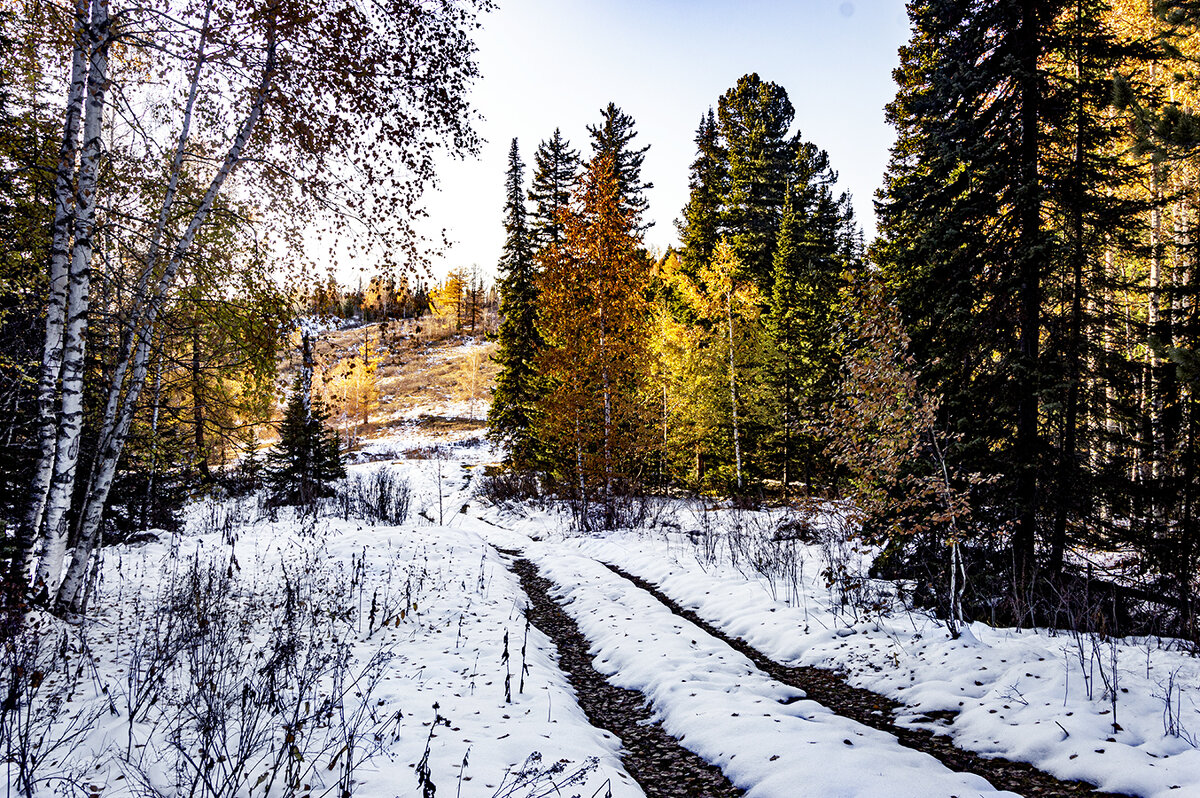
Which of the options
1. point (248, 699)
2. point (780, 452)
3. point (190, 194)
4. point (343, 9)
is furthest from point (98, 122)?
point (780, 452)

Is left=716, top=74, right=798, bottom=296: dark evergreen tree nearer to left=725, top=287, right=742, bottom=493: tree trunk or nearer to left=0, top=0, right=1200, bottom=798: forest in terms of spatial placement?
left=725, top=287, right=742, bottom=493: tree trunk

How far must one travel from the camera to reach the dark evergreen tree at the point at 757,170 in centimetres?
2617

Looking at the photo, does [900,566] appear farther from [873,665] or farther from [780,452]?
[780,452]

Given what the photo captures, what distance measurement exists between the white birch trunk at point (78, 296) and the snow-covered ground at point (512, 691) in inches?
55.4

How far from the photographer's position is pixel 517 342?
24.5 metres

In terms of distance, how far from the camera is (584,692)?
5.81m

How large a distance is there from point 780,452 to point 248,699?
2113 centimetres

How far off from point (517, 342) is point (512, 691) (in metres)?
20.1

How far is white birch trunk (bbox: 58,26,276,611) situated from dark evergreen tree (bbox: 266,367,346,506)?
Result: 11842mm

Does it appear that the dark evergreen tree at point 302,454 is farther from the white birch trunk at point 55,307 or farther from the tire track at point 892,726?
the tire track at point 892,726

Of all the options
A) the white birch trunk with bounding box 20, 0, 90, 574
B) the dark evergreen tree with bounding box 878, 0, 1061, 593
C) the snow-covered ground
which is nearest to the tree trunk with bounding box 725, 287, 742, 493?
the dark evergreen tree with bounding box 878, 0, 1061, 593

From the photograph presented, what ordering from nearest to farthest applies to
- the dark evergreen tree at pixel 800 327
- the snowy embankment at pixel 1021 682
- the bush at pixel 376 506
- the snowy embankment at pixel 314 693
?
the snowy embankment at pixel 314 693
the snowy embankment at pixel 1021 682
the bush at pixel 376 506
the dark evergreen tree at pixel 800 327

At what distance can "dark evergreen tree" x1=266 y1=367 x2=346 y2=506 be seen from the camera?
18.8 meters

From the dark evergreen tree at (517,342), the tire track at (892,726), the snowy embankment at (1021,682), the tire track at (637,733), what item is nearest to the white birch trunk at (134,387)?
the tire track at (637,733)
